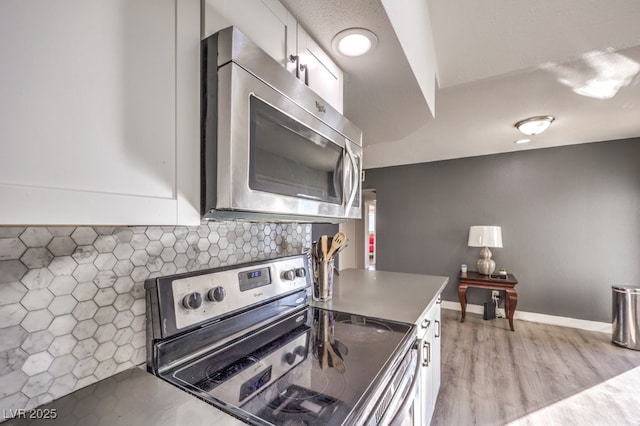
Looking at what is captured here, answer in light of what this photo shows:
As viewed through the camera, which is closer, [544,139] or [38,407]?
[38,407]

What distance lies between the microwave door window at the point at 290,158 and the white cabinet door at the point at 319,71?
228 millimetres

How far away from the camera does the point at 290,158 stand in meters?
0.83

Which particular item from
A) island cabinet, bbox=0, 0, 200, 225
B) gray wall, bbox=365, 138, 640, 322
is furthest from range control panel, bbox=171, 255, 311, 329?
gray wall, bbox=365, 138, 640, 322

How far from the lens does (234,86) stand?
63 cm

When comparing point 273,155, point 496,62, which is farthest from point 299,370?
point 496,62

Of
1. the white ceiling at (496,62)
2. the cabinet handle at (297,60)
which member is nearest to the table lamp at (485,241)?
the white ceiling at (496,62)

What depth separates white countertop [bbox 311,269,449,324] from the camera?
4.26 ft

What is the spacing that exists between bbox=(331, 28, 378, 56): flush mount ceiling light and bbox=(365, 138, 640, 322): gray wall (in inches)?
145

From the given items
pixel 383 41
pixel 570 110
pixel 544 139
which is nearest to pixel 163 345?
pixel 383 41

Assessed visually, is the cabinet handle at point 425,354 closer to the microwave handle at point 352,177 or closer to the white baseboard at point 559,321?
the microwave handle at point 352,177

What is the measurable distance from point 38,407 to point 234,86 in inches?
32.7

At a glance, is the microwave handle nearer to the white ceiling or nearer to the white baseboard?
the white ceiling

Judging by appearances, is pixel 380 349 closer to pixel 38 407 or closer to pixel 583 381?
pixel 38 407

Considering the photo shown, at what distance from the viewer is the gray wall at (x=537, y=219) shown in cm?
333
